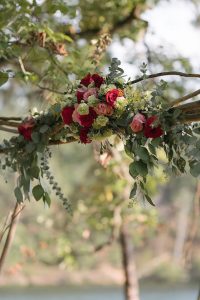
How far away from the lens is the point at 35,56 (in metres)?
2.34

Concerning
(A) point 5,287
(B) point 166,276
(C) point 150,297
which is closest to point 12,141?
(C) point 150,297

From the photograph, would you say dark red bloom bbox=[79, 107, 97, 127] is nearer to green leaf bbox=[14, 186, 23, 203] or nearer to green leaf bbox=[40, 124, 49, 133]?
green leaf bbox=[40, 124, 49, 133]

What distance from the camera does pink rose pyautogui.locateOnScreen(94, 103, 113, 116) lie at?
4.92ft

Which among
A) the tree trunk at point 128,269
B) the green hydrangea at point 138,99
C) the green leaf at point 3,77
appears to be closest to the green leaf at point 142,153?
the green hydrangea at point 138,99

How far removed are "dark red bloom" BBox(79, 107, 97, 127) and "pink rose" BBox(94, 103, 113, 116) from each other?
0.01 m

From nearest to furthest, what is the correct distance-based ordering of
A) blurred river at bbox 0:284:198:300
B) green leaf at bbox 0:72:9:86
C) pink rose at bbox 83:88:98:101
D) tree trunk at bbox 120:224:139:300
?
pink rose at bbox 83:88:98:101 → green leaf at bbox 0:72:9:86 → tree trunk at bbox 120:224:139:300 → blurred river at bbox 0:284:198:300

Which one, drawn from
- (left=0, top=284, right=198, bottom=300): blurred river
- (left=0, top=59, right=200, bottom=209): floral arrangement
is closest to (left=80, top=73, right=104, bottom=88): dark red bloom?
(left=0, top=59, right=200, bottom=209): floral arrangement

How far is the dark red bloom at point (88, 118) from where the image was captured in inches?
59.7

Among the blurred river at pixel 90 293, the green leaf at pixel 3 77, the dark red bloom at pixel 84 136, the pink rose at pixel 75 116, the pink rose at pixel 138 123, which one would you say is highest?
the blurred river at pixel 90 293

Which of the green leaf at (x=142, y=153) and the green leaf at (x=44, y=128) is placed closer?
Result: the green leaf at (x=142, y=153)

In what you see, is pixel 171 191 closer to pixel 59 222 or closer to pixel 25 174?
pixel 59 222

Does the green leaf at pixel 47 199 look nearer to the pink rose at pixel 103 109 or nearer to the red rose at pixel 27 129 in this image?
the red rose at pixel 27 129

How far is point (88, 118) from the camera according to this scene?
1.52 metres

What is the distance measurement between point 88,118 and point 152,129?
19 cm
